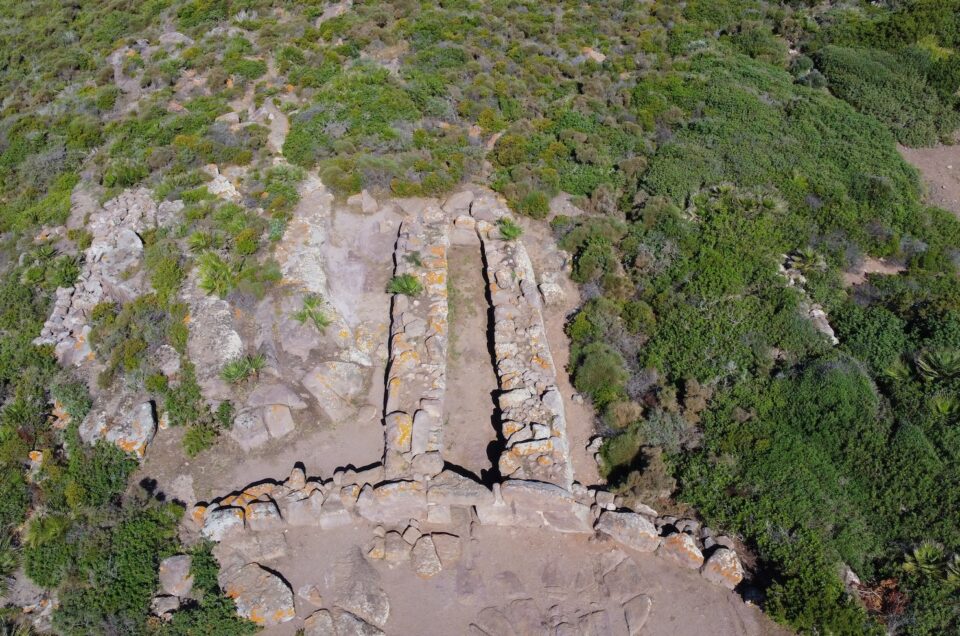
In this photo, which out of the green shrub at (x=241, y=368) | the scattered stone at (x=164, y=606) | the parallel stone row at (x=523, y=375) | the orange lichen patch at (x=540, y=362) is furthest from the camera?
the orange lichen patch at (x=540, y=362)

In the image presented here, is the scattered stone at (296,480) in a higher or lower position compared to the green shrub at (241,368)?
lower

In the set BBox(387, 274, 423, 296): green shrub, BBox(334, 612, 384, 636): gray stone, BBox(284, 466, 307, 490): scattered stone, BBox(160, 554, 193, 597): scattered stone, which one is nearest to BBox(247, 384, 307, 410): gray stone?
BBox(284, 466, 307, 490): scattered stone

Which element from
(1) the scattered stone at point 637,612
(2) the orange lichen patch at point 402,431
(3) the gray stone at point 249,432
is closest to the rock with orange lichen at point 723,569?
(1) the scattered stone at point 637,612

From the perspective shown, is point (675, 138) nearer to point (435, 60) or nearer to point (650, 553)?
point (435, 60)

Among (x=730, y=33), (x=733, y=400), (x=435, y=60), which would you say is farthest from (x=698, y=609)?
(x=730, y=33)

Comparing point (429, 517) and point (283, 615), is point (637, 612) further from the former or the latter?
point (283, 615)

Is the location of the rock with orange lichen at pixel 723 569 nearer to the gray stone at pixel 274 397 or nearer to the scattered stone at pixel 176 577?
the gray stone at pixel 274 397
